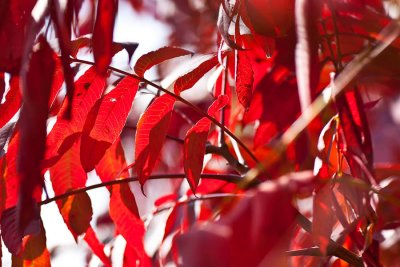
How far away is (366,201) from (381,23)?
34 centimetres

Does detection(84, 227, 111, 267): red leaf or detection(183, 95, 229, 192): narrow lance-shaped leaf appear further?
detection(84, 227, 111, 267): red leaf

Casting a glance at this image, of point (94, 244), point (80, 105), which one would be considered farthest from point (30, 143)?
point (94, 244)

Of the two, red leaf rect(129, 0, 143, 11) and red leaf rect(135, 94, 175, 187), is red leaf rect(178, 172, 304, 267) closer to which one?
red leaf rect(135, 94, 175, 187)

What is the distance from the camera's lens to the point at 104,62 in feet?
1.75

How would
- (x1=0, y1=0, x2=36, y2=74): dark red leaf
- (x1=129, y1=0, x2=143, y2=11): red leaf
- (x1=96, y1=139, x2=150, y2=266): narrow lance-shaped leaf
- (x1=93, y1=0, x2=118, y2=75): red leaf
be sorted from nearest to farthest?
(x1=93, y1=0, x2=118, y2=75): red leaf, (x1=0, y1=0, x2=36, y2=74): dark red leaf, (x1=96, y1=139, x2=150, y2=266): narrow lance-shaped leaf, (x1=129, y1=0, x2=143, y2=11): red leaf

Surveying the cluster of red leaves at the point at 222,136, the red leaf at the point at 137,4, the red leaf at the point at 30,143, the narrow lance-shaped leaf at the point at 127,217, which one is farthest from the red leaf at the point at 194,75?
the red leaf at the point at 137,4

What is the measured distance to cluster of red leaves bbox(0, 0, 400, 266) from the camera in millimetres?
425

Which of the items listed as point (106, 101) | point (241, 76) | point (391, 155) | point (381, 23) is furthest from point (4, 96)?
point (391, 155)

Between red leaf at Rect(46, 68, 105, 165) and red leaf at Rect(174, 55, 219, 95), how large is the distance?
78mm

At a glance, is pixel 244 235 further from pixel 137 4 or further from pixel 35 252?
pixel 137 4

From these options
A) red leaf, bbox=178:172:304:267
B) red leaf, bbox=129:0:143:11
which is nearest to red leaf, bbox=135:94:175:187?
red leaf, bbox=178:172:304:267

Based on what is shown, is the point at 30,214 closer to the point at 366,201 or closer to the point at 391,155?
the point at 366,201

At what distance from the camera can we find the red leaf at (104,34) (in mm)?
528

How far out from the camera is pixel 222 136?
2.74 ft
